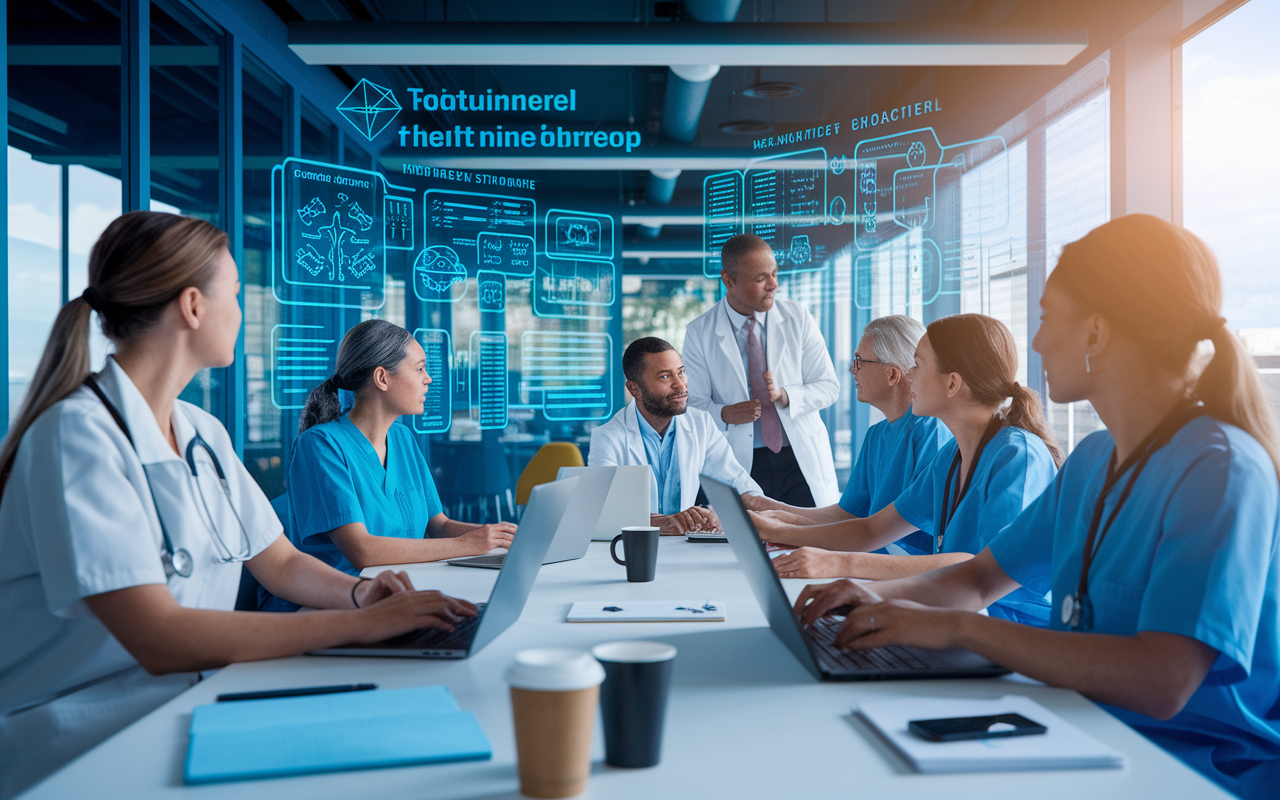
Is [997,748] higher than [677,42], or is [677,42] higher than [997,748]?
[677,42]

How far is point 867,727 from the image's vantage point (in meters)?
0.97

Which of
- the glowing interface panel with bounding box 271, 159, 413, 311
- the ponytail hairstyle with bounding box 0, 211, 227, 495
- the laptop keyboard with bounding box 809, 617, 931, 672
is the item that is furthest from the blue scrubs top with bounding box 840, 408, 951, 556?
the glowing interface panel with bounding box 271, 159, 413, 311

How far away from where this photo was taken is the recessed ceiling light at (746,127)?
4.74 metres

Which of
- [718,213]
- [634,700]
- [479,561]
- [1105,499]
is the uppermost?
[718,213]

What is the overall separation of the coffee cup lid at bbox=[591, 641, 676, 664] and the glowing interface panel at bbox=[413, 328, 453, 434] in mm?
4025

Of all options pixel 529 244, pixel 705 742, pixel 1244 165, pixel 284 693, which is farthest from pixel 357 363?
pixel 1244 165

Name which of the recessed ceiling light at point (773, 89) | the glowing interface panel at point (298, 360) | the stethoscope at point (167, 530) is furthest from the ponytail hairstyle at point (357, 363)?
the recessed ceiling light at point (773, 89)

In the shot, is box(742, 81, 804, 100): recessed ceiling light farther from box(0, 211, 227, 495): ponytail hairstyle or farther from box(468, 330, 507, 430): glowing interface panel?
box(0, 211, 227, 495): ponytail hairstyle

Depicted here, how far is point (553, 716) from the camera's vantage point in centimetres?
76

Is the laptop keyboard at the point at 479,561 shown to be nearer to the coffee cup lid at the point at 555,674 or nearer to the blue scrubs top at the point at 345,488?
the blue scrubs top at the point at 345,488

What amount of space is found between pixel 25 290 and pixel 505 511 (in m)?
2.71

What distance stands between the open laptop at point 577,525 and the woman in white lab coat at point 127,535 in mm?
487

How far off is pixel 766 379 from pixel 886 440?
4.03 feet

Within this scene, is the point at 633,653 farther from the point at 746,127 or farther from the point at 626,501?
the point at 746,127
